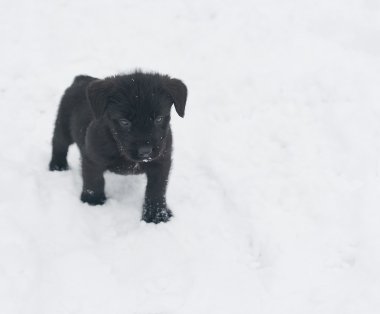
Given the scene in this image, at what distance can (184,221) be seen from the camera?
226 inches

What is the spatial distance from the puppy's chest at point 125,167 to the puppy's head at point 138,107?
→ 0.30m

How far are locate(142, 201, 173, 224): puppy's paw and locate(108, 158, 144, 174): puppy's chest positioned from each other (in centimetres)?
40

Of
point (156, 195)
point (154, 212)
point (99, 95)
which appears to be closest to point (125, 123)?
point (99, 95)

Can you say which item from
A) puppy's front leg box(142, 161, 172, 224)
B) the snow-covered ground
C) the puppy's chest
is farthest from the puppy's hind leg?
puppy's front leg box(142, 161, 172, 224)

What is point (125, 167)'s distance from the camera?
5.43m

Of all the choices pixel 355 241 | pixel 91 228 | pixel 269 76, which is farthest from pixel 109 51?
pixel 355 241

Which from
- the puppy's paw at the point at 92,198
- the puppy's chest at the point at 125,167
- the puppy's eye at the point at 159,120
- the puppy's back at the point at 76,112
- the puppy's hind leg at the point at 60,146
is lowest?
the puppy's paw at the point at 92,198

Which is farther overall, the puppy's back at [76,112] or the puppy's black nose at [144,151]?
the puppy's back at [76,112]

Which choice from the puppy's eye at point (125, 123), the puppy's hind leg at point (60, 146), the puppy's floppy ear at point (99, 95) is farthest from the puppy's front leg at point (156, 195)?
the puppy's hind leg at point (60, 146)

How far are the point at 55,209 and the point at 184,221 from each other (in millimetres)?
1422

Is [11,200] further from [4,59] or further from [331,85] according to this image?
[331,85]

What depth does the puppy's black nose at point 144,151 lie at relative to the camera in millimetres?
4828

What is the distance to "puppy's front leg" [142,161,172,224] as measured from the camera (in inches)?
218

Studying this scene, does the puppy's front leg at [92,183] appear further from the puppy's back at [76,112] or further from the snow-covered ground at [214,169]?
the puppy's back at [76,112]
